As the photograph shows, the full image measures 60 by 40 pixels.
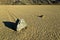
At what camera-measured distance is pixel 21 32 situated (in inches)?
434

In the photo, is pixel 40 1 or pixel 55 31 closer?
pixel 55 31

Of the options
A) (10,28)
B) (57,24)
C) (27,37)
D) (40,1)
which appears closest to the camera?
(27,37)

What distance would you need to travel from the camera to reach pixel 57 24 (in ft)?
42.3

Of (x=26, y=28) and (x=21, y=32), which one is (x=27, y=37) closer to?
(x=21, y=32)

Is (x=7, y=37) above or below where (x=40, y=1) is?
above

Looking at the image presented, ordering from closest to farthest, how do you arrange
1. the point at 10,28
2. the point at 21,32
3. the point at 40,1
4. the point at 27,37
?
the point at 27,37 → the point at 21,32 → the point at 10,28 → the point at 40,1

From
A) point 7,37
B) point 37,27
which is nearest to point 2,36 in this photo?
point 7,37

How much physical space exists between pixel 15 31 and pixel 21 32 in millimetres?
455

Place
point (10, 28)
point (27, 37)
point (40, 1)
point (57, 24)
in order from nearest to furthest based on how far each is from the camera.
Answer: point (27, 37) → point (10, 28) → point (57, 24) → point (40, 1)

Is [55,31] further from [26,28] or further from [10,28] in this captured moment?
[10,28]

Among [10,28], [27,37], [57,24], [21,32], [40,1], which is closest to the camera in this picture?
[27,37]

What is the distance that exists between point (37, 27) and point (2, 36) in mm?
2925

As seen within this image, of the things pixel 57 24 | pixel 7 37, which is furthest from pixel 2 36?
pixel 57 24

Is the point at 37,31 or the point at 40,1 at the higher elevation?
the point at 37,31
